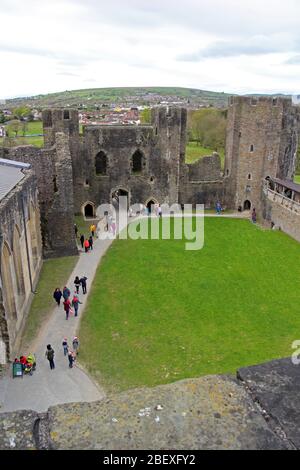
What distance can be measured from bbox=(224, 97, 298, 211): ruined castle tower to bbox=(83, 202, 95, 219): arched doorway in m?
10.0

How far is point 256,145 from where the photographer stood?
88.6ft

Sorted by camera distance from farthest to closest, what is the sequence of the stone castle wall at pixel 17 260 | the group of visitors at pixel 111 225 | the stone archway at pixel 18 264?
1. the group of visitors at pixel 111 225
2. the stone archway at pixel 18 264
3. the stone castle wall at pixel 17 260

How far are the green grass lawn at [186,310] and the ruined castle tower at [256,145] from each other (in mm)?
6876

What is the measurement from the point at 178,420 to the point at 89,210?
26.5m

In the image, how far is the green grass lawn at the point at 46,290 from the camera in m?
14.0

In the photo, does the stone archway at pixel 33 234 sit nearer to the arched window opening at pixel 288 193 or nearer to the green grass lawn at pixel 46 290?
the green grass lawn at pixel 46 290

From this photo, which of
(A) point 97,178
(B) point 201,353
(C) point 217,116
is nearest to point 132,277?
(B) point 201,353

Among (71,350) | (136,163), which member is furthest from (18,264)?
(136,163)

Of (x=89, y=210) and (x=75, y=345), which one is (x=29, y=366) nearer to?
(x=75, y=345)

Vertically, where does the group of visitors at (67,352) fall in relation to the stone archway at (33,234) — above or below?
below

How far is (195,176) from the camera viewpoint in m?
29.9

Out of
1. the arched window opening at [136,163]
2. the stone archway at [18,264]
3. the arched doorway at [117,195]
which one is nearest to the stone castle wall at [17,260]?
the stone archway at [18,264]

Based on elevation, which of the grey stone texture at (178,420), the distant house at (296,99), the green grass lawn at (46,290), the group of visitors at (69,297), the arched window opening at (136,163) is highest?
the distant house at (296,99)
